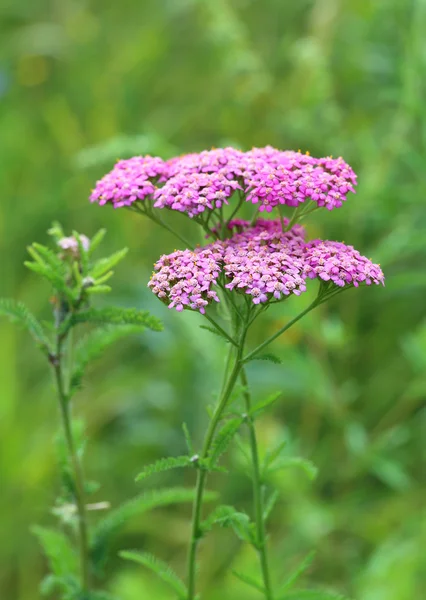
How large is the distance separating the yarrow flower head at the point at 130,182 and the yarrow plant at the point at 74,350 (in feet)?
0.44

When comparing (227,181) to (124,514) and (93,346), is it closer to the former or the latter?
(93,346)

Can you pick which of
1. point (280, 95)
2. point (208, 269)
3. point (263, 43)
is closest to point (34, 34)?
point (263, 43)

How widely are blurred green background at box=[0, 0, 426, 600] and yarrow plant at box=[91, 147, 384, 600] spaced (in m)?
1.07

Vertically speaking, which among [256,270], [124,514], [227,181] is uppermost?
[227,181]

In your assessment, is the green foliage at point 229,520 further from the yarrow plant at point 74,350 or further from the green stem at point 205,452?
the yarrow plant at point 74,350

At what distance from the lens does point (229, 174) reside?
179 cm

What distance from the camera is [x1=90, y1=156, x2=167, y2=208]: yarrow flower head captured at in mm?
1834

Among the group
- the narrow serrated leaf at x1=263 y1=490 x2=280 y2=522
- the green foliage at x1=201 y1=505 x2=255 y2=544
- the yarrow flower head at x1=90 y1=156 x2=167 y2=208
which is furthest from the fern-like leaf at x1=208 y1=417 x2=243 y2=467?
the yarrow flower head at x1=90 y1=156 x2=167 y2=208

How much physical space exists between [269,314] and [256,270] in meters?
1.51

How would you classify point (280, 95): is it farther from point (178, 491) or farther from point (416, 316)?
point (178, 491)

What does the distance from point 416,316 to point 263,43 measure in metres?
2.23

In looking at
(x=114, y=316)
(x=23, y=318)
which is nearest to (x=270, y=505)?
(x=114, y=316)

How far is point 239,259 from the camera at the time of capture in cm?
165

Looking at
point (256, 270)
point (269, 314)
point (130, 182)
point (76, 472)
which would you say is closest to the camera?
point (256, 270)
